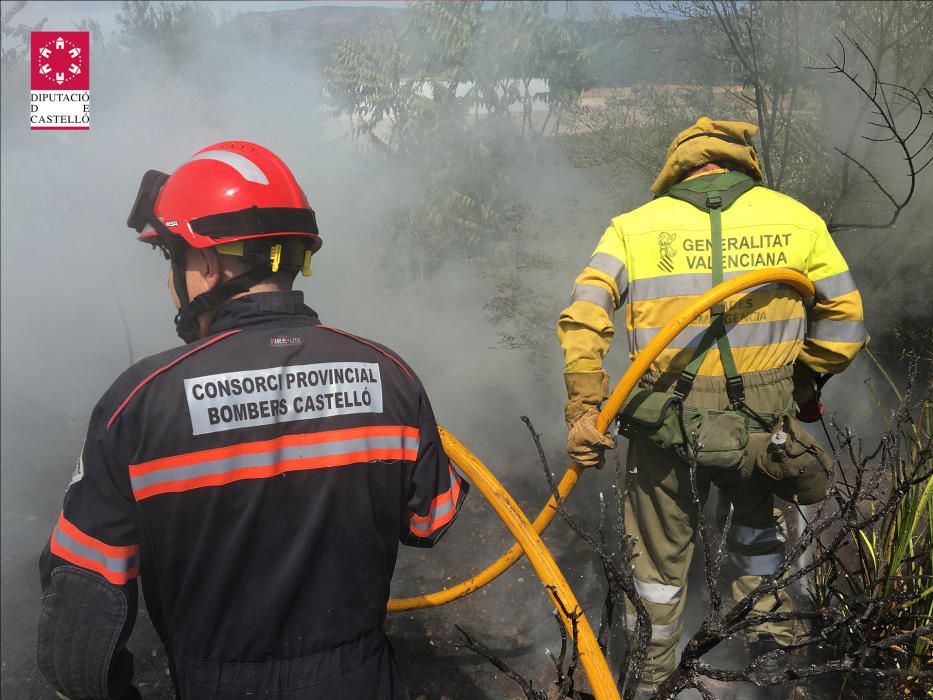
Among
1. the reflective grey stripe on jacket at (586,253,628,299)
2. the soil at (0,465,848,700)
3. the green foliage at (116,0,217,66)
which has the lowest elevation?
the soil at (0,465,848,700)

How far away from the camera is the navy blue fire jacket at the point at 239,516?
130 cm

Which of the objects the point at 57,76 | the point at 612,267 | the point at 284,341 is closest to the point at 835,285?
the point at 612,267

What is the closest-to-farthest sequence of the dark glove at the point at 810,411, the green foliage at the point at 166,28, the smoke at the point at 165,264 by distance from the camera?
the dark glove at the point at 810,411 < the smoke at the point at 165,264 < the green foliage at the point at 166,28

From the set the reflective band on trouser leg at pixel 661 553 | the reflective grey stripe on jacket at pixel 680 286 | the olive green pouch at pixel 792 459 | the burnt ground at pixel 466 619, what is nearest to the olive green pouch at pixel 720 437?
the olive green pouch at pixel 792 459

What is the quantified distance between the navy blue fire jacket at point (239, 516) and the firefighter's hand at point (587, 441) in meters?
1.00

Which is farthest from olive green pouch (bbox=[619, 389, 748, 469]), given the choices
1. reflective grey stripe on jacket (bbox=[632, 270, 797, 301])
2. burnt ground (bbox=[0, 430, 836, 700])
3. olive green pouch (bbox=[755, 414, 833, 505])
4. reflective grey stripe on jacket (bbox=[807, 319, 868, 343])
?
burnt ground (bbox=[0, 430, 836, 700])

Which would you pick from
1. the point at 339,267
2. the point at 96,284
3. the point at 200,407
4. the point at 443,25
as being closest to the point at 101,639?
the point at 200,407

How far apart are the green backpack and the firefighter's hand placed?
18cm

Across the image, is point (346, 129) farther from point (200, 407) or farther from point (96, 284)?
point (200, 407)

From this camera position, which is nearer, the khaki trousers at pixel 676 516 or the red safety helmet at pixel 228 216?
the red safety helmet at pixel 228 216

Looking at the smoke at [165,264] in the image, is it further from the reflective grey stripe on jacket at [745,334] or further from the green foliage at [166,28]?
the reflective grey stripe on jacket at [745,334]

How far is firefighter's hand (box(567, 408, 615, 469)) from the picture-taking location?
2314 millimetres

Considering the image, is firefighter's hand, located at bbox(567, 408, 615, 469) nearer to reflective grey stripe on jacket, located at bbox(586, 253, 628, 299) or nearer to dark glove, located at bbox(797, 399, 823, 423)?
reflective grey stripe on jacket, located at bbox(586, 253, 628, 299)

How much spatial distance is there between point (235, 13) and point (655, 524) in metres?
9.14
